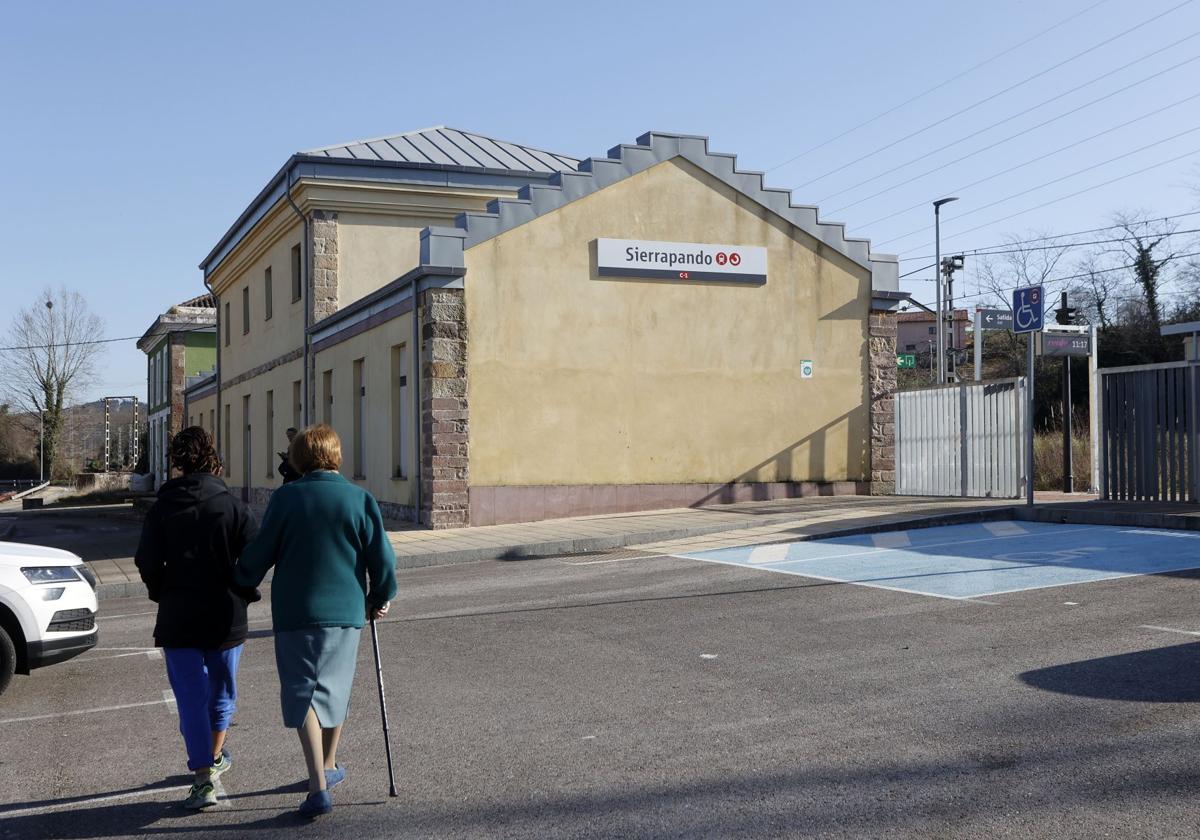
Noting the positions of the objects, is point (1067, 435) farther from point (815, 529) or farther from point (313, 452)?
point (313, 452)

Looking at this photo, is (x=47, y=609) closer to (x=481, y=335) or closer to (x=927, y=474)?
(x=481, y=335)

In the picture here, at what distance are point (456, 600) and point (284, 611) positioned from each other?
659 cm

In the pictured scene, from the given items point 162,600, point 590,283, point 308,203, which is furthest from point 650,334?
point 162,600

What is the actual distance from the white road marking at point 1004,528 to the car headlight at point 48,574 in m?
11.0

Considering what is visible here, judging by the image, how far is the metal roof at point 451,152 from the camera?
2559 cm

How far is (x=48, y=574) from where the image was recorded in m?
7.52

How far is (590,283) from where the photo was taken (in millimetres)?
19766

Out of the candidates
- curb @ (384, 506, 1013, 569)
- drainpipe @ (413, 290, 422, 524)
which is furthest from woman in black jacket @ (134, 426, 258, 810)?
drainpipe @ (413, 290, 422, 524)

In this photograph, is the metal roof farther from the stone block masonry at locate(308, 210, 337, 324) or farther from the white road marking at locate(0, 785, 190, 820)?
the white road marking at locate(0, 785, 190, 820)

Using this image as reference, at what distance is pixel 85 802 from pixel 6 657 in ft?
8.29

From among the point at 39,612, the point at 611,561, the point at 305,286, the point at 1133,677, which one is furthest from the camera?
the point at 305,286

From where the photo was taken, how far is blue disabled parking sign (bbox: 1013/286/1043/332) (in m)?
16.1

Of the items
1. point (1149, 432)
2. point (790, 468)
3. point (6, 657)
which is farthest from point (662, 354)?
point (6, 657)

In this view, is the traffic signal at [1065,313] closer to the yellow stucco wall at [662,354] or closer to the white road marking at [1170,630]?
the yellow stucco wall at [662,354]
